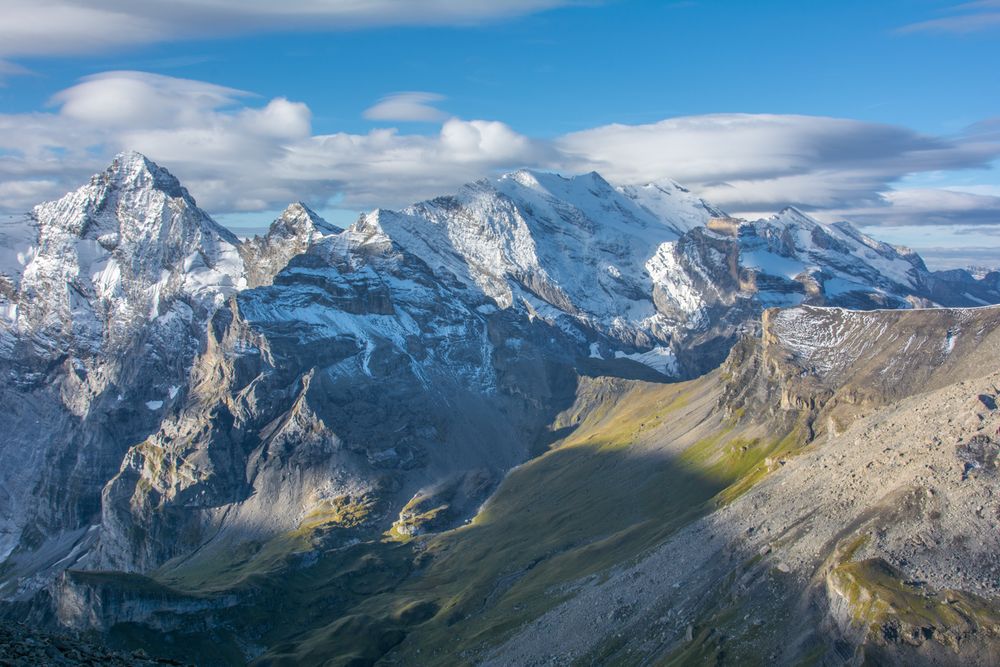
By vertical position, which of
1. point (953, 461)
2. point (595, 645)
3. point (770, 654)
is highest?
point (953, 461)

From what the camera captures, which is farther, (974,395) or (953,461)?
(974,395)

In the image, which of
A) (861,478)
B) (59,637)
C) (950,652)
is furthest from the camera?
(861,478)

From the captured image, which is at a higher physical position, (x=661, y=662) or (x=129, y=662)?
(x=129, y=662)

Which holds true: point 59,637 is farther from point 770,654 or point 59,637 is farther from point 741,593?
point 741,593

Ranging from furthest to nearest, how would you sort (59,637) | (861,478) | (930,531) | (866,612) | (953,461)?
(861,478), (953,461), (930,531), (866,612), (59,637)

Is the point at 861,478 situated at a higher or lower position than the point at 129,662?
lower

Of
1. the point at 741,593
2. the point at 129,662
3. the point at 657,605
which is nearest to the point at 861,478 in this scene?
the point at 741,593

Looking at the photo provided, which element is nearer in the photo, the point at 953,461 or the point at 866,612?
the point at 866,612

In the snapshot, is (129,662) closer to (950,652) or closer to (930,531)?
(950,652)

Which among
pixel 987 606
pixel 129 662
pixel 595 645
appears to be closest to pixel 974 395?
pixel 987 606
